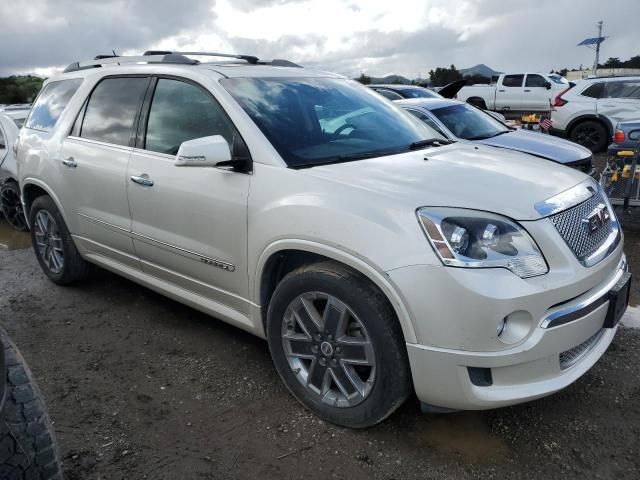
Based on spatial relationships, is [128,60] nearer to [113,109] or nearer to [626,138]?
[113,109]

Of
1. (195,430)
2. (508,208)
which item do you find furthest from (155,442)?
(508,208)

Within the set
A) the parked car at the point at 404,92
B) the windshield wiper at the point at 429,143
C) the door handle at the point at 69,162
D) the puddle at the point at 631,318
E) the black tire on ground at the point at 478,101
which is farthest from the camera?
the black tire on ground at the point at 478,101

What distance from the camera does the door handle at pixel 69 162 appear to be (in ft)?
13.3

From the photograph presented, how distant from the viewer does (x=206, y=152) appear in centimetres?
280

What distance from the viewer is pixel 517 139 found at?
7.22m

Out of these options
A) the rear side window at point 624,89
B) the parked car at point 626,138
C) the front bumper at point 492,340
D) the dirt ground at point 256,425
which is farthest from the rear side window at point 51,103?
the rear side window at point 624,89

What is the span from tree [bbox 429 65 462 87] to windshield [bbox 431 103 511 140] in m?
33.3

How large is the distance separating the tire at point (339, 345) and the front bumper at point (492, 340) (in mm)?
145

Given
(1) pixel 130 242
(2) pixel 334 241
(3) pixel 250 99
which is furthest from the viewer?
(1) pixel 130 242

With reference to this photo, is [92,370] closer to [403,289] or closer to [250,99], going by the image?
[250,99]

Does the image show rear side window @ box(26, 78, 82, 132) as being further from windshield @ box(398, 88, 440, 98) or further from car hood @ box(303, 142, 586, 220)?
windshield @ box(398, 88, 440, 98)

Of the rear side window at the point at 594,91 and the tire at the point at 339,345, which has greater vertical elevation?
the rear side window at the point at 594,91

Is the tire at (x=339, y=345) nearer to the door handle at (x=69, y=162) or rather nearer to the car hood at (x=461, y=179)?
the car hood at (x=461, y=179)

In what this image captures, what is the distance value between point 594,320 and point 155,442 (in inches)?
84.9
